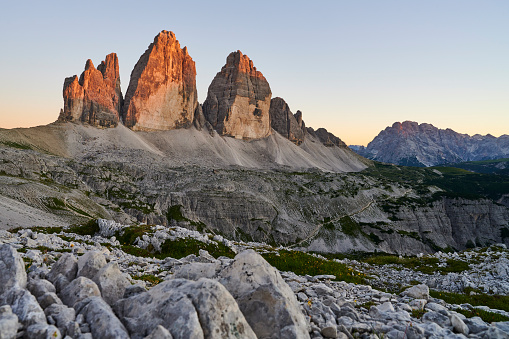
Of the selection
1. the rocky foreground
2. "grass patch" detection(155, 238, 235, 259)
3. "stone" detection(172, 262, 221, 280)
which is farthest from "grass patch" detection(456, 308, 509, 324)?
"grass patch" detection(155, 238, 235, 259)

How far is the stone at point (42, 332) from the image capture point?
6694 mm

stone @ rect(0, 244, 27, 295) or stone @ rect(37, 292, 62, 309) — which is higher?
stone @ rect(0, 244, 27, 295)

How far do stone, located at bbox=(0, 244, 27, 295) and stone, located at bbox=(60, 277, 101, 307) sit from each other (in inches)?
48.1

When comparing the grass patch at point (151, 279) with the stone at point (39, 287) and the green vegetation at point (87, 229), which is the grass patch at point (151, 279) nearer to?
the stone at point (39, 287)

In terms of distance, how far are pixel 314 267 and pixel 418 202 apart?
506ft

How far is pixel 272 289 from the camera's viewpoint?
9.20 meters

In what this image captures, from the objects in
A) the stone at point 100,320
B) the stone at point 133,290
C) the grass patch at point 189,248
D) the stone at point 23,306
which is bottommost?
the grass patch at point 189,248

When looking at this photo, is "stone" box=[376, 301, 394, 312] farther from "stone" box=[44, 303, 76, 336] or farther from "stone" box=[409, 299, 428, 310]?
"stone" box=[44, 303, 76, 336]

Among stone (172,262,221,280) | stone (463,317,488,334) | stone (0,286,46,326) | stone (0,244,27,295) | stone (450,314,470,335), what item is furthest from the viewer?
stone (172,262,221,280)

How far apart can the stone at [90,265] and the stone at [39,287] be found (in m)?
1.40

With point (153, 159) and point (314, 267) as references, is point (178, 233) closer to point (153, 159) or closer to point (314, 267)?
point (314, 267)

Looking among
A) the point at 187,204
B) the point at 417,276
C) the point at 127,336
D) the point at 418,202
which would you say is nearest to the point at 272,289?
the point at 127,336

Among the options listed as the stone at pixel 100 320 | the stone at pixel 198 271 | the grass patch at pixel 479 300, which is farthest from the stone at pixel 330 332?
the grass patch at pixel 479 300

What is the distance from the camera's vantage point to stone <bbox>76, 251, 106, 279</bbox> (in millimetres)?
10742
